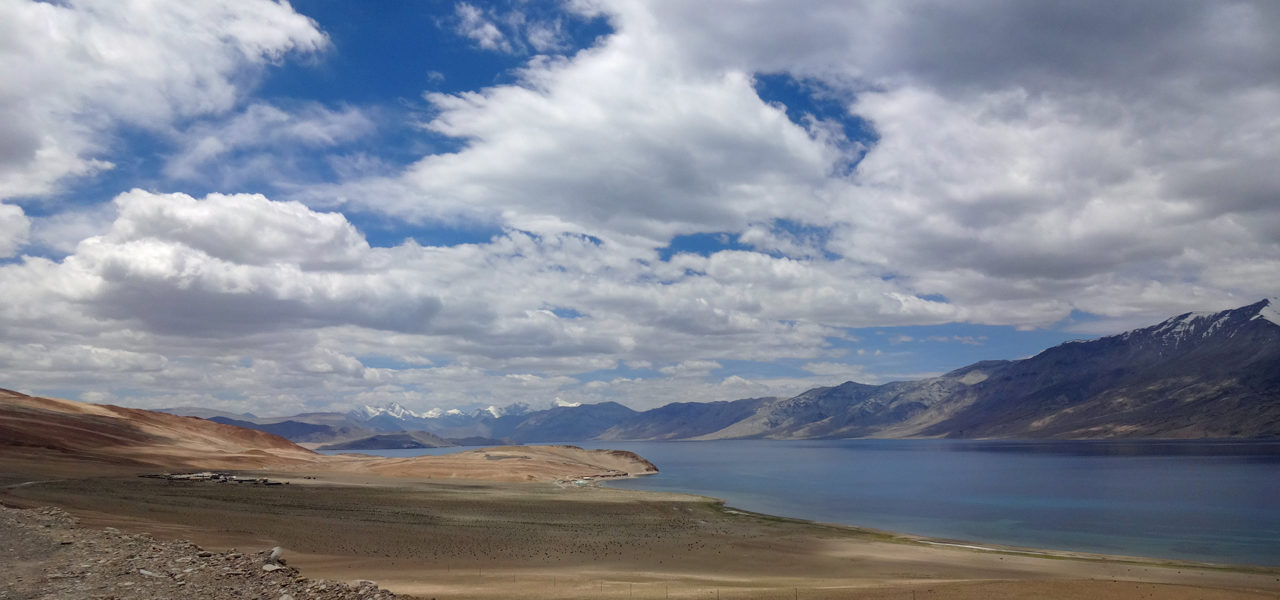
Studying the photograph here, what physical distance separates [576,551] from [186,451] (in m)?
107

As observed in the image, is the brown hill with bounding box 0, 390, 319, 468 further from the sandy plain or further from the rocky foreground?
the rocky foreground

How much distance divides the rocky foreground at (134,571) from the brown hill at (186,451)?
6020 cm

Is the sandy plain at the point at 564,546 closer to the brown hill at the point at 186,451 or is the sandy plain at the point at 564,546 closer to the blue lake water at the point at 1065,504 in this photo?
the brown hill at the point at 186,451

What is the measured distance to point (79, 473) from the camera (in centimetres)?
7275

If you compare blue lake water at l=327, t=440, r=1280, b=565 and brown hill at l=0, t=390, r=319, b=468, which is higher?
brown hill at l=0, t=390, r=319, b=468

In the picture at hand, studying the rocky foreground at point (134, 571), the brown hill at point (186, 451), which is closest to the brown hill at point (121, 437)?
the brown hill at point (186, 451)

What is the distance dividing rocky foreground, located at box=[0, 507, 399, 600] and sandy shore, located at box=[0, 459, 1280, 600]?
2.65m

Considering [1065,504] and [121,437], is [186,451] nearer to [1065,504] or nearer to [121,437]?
[121,437]

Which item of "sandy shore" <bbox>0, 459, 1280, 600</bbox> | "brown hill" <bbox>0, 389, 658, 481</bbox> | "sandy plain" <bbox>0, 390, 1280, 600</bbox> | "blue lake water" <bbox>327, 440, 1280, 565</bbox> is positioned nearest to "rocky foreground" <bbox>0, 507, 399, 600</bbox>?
"sandy plain" <bbox>0, 390, 1280, 600</bbox>

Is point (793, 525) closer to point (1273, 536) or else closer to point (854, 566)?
point (854, 566)

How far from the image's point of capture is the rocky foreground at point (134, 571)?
2456 cm

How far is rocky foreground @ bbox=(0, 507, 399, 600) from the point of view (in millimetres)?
24562

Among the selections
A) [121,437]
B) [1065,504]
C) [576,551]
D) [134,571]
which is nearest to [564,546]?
[576,551]

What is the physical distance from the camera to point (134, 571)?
2736cm
